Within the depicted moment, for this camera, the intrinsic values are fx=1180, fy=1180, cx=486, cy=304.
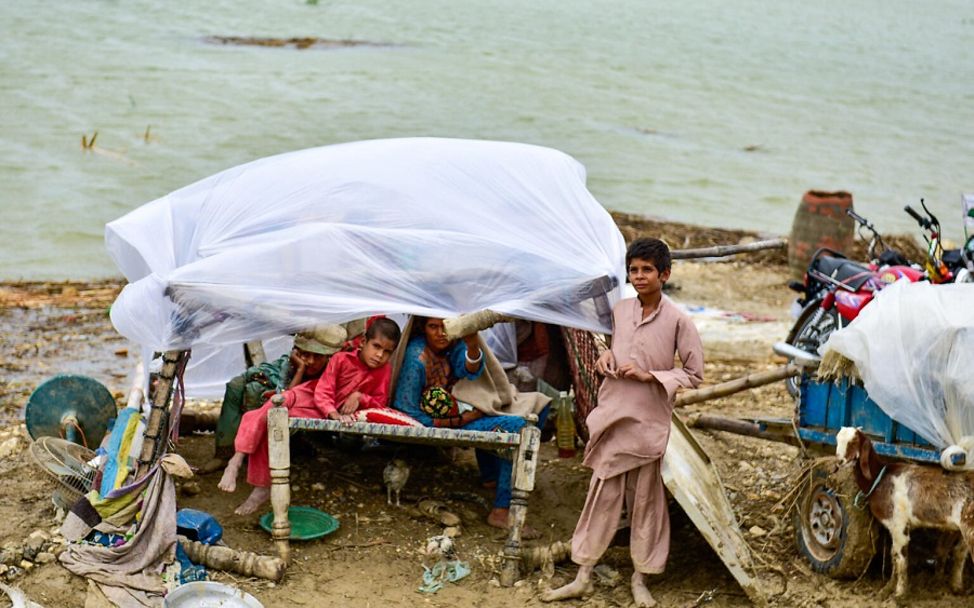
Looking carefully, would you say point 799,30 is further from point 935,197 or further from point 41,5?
point 41,5

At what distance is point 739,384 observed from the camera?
6.05 m

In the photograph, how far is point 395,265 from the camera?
16.5 feet

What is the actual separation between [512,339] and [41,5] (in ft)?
69.7

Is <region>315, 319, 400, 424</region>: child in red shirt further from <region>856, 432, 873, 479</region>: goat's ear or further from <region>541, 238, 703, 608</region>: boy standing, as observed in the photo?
<region>856, 432, 873, 479</region>: goat's ear

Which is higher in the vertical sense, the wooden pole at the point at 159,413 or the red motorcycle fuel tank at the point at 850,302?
the red motorcycle fuel tank at the point at 850,302

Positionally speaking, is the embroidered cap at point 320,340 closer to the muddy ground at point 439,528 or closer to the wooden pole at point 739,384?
the muddy ground at point 439,528

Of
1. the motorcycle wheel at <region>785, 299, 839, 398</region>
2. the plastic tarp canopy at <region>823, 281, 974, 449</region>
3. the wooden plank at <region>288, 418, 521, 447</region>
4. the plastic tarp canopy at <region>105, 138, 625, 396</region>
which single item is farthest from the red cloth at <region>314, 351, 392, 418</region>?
the motorcycle wheel at <region>785, 299, 839, 398</region>

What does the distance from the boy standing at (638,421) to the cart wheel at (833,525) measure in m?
0.64

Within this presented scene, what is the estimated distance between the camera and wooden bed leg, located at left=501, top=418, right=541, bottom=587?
4898 mm

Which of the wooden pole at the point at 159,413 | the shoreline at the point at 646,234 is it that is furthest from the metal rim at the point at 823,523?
the shoreline at the point at 646,234

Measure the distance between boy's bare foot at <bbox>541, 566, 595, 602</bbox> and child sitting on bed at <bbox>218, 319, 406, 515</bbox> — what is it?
98 centimetres

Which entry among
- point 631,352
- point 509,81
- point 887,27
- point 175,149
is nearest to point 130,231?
point 631,352

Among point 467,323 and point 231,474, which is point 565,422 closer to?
point 467,323

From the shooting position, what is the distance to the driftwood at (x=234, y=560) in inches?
186
